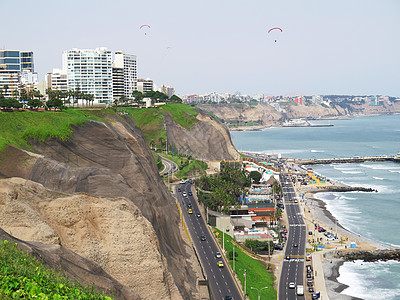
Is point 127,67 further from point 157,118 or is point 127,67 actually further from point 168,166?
point 168,166

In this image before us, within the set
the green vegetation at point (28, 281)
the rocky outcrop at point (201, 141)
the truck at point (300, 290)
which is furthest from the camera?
the rocky outcrop at point (201, 141)

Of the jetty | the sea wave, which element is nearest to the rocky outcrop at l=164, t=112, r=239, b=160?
the jetty

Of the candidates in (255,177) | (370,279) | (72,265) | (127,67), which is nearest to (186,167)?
(255,177)

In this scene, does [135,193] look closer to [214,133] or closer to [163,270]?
[163,270]

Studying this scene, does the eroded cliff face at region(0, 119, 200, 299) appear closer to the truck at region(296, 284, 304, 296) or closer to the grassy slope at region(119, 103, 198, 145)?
the truck at region(296, 284, 304, 296)

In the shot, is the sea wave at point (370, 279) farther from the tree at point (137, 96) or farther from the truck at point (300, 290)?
the tree at point (137, 96)

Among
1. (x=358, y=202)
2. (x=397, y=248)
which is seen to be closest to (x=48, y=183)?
(x=397, y=248)

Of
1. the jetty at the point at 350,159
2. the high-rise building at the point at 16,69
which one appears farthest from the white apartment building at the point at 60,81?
the jetty at the point at 350,159
